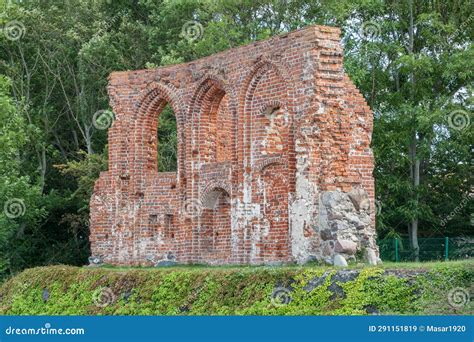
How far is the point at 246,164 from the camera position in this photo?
76.2ft

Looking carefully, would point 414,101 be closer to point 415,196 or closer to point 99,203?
point 415,196

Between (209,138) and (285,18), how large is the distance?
8791mm

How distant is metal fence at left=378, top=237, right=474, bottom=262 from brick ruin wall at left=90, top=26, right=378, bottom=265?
5.62 meters

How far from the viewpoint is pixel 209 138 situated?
83.8 feet

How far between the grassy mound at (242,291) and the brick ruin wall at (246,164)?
205 centimetres

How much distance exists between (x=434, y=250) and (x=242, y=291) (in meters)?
10.7

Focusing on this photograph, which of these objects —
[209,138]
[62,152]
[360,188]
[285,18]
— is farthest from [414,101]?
[62,152]

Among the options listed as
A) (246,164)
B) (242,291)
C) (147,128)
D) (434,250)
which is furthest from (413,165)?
(242,291)

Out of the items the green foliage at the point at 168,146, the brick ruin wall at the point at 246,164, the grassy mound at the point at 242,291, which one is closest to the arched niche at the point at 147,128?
the brick ruin wall at the point at 246,164

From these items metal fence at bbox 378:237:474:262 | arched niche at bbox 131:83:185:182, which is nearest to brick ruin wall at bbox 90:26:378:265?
arched niche at bbox 131:83:185:182

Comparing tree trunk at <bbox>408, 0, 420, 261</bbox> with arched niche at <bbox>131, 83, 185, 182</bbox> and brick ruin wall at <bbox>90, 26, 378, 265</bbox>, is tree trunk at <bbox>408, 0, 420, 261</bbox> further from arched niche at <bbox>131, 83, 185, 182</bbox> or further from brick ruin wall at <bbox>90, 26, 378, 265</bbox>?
arched niche at <bbox>131, 83, 185, 182</bbox>

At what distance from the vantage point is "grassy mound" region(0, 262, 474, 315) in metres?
16.0

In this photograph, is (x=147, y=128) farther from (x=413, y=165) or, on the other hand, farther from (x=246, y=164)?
(x=413, y=165)

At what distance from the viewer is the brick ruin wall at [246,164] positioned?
21109mm
